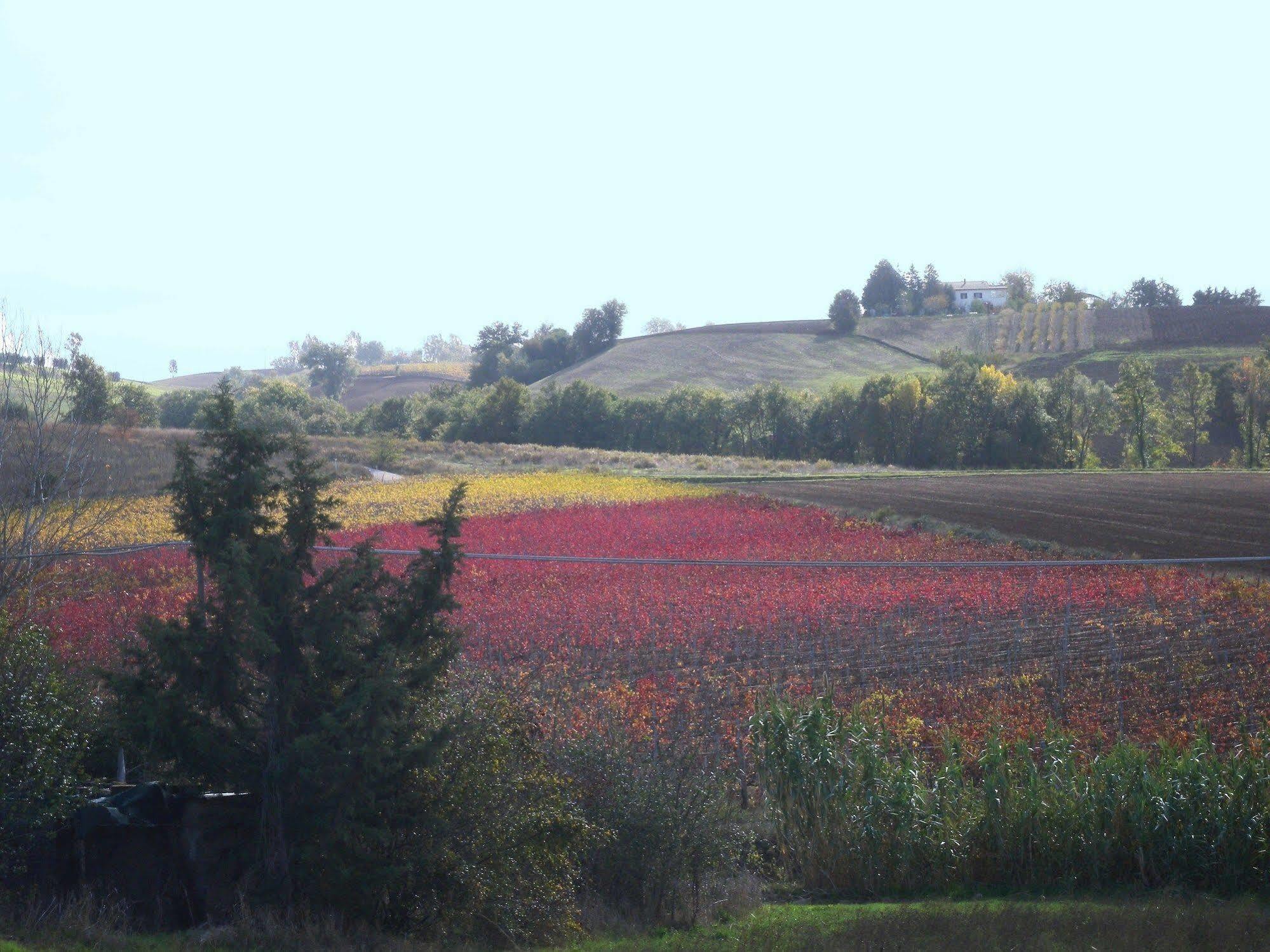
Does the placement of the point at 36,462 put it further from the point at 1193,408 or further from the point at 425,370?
the point at 425,370

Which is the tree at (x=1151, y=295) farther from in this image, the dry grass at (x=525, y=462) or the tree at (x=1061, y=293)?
the dry grass at (x=525, y=462)

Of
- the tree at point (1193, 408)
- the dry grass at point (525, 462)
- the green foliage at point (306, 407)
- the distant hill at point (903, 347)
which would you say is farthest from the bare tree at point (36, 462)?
the distant hill at point (903, 347)

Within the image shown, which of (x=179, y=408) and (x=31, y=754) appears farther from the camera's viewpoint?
(x=179, y=408)

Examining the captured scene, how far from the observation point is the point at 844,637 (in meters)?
14.8

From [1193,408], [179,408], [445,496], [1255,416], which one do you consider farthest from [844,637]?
[179,408]

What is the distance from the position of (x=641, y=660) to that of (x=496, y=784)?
6248mm

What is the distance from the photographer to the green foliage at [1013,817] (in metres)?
9.10

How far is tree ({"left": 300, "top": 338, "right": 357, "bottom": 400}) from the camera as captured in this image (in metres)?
120

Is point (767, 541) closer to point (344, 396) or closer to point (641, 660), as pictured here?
point (641, 660)

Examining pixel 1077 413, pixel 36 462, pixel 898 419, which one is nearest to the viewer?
pixel 36 462

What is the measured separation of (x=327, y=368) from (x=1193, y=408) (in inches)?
3514

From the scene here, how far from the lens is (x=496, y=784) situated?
27.2 ft

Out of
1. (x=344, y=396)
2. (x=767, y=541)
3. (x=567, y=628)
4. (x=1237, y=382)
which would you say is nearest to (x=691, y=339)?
(x=344, y=396)

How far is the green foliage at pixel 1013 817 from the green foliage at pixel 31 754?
19.9 ft
